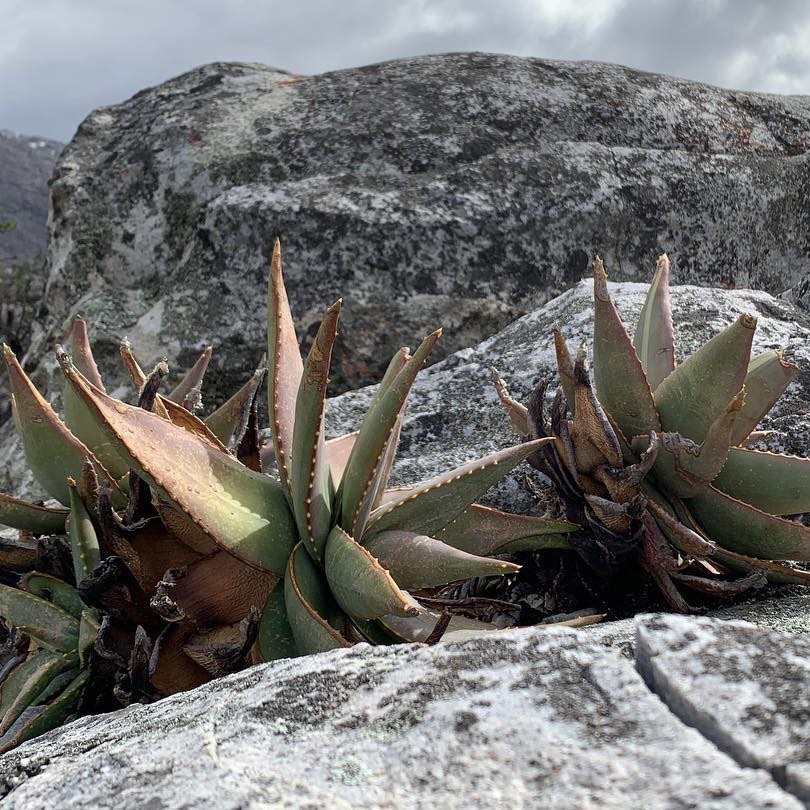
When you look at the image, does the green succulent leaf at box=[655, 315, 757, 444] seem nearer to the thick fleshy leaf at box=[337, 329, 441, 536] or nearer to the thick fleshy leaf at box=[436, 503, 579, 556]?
the thick fleshy leaf at box=[436, 503, 579, 556]

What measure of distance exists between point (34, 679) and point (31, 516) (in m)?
0.45

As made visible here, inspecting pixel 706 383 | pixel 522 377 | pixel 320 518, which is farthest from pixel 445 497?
pixel 522 377

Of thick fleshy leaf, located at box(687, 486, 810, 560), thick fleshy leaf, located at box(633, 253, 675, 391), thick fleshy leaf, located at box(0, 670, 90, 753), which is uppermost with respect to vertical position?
thick fleshy leaf, located at box(633, 253, 675, 391)

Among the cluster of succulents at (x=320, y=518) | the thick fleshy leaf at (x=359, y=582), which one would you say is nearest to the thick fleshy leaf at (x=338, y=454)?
the cluster of succulents at (x=320, y=518)

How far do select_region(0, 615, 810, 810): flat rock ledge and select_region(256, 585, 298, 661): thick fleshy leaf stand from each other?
1.30ft

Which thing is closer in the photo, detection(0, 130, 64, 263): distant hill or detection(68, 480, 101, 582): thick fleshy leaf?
detection(68, 480, 101, 582): thick fleshy leaf

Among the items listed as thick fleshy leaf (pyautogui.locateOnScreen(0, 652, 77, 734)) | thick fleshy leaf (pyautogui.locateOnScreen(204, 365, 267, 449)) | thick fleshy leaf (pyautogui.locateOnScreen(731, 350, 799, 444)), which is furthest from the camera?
thick fleshy leaf (pyautogui.locateOnScreen(204, 365, 267, 449))

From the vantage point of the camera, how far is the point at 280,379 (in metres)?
2.04

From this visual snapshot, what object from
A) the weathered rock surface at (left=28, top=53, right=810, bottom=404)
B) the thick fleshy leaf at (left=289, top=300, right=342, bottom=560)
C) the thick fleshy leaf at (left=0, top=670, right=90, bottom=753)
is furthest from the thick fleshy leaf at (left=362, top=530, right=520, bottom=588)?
the weathered rock surface at (left=28, top=53, right=810, bottom=404)

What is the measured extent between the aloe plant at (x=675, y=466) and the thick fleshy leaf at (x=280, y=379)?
59cm

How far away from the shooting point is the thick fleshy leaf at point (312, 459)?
181cm

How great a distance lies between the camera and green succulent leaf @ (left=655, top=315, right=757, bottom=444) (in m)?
2.00

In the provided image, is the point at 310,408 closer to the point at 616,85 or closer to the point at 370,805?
the point at 370,805

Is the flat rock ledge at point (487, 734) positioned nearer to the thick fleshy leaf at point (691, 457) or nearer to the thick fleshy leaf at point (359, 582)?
the thick fleshy leaf at point (359, 582)
